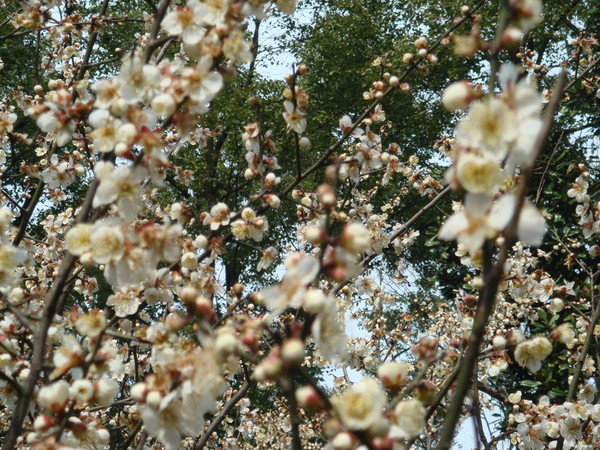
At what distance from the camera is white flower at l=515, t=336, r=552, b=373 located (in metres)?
1.59

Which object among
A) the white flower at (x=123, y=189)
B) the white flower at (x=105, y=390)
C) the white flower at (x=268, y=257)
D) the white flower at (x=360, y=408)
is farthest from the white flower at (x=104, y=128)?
the white flower at (x=268, y=257)

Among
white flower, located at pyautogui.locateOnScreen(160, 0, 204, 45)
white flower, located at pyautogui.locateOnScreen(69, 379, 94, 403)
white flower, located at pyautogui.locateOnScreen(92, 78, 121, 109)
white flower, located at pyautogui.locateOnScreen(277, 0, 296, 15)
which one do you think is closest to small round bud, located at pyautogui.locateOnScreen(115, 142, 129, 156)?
white flower, located at pyautogui.locateOnScreen(92, 78, 121, 109)

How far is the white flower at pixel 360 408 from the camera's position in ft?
3.53

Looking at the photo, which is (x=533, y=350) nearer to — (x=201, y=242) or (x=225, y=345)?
(x=225, y=345)

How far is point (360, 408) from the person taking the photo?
3.59 ft

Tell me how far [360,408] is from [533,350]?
0.71m

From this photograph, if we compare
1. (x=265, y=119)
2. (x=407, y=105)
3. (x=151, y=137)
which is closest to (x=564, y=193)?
Answer: (x=407, y=105)

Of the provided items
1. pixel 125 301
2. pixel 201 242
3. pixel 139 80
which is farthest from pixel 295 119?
pixel 125 301

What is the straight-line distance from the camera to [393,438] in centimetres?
Answer: 121

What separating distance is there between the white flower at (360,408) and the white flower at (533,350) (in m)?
0.62

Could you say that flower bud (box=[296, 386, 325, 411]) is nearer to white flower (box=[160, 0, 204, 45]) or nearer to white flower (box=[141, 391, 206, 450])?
white flower (box=[141, 391, 206, 450])

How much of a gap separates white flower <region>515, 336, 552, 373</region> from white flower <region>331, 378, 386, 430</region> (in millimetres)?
618

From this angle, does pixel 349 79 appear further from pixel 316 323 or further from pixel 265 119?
pixel 316 323

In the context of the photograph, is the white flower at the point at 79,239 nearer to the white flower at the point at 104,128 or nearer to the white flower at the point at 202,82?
the white flower at the point at 104,128
